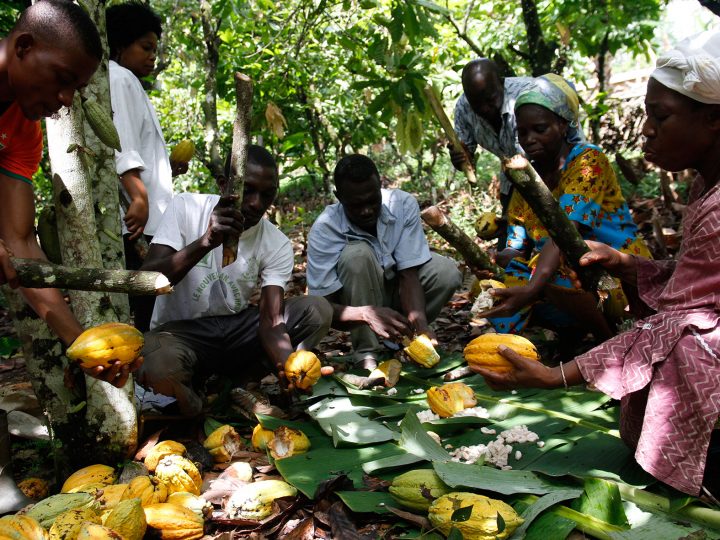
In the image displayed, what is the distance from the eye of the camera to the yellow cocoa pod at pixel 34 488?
230 cm

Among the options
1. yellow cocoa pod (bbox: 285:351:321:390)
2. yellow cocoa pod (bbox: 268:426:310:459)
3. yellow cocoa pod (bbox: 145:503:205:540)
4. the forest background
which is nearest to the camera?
yellow cocoa pod (bbox: 145:503:205:540)

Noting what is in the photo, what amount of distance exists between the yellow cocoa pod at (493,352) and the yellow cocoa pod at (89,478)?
143 centimetres

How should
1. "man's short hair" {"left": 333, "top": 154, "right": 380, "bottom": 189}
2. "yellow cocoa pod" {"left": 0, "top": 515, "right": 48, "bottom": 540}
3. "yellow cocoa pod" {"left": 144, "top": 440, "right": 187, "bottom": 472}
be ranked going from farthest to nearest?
1. "man's short hair" {"left": 333, "top": 154, "right": 380, "bottom": 189}
2. "yellow cocoa pod" {"left": 144, "top": 440, "right": 187, "bottom": 472}
3. "yellow cocoa pod" {"left": 0, "top": 515, "right": 48, "bottom": 540}

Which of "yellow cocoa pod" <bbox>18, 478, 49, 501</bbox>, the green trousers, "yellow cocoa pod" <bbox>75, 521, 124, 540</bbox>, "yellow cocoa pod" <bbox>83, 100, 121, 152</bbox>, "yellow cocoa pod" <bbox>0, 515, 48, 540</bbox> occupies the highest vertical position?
"yellow cocoa pod" <bbox>83, 100, 121, 152</bbox>

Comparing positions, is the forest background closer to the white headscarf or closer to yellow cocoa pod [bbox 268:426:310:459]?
the white headscarf

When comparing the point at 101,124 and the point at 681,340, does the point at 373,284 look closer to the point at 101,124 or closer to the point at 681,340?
the point at 101,124

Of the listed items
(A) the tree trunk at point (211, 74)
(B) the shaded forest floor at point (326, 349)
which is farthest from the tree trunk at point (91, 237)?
(A) the tree trunk at point (211, 74)

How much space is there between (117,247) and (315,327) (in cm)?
115

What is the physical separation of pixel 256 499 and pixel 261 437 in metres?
0.52

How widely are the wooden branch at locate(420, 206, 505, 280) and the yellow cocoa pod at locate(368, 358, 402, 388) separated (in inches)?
26.3

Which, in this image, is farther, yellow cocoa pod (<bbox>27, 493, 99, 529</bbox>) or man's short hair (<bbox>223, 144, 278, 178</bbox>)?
man's short hair (<bbox>223, 144, 278, 178</bbox>)

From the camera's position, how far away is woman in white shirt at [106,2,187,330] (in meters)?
3.12

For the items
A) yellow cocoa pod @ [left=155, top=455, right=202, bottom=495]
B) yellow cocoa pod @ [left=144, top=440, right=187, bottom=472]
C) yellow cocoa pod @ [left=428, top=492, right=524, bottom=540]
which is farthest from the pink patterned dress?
yellow cocoa pod @ [left=144, top=440, right=187, bottom=472]

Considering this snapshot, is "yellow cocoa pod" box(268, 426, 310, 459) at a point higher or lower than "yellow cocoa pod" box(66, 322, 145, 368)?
lower
